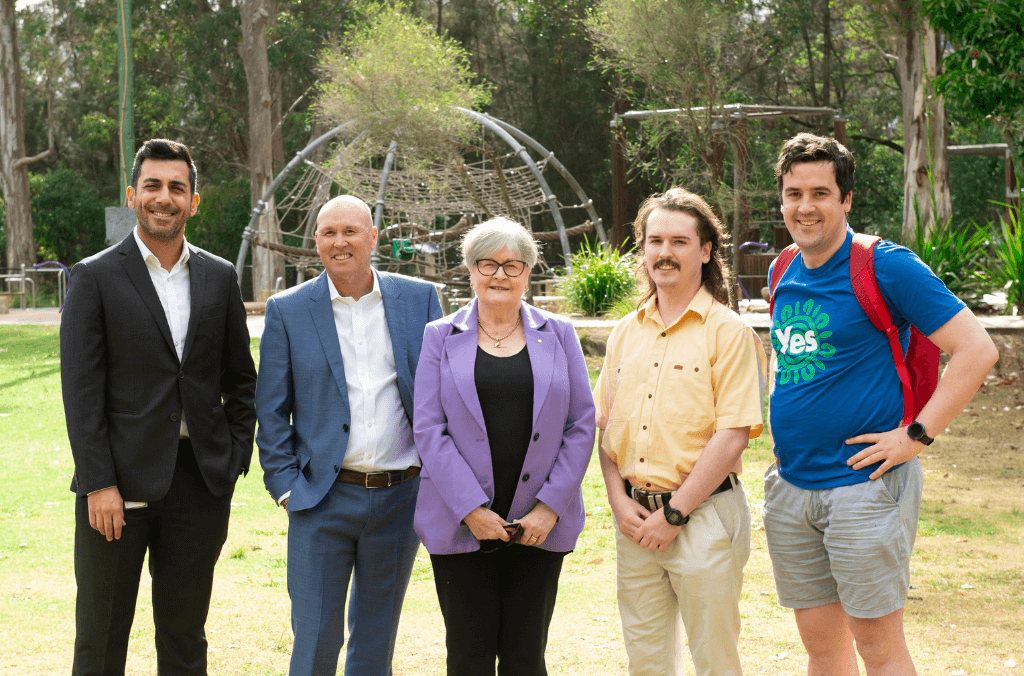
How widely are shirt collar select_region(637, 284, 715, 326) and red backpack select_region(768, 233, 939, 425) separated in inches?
16.6

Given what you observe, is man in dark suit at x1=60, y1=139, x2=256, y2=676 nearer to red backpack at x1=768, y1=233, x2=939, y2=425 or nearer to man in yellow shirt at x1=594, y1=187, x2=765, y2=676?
man in yellow shirt at x1=594, y1=187, x2=765, y2=676

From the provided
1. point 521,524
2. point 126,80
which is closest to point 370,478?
point 521,524

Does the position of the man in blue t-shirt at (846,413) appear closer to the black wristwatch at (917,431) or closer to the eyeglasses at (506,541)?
the black wristwatch at (917,431)

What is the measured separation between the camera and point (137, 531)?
118 inches

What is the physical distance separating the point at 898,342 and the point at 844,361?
0.17m

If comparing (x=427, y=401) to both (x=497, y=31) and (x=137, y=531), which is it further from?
(x=497, y=31)

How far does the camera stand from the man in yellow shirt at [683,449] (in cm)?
271

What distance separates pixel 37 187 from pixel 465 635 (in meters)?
32.3

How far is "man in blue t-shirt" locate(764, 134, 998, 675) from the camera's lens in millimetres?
2645

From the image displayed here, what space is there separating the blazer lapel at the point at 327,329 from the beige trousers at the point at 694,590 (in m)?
1.02

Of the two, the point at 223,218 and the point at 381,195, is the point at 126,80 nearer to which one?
the point at 381,195

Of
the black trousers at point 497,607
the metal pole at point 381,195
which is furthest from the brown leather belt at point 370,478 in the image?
the metal pole at point 381,195

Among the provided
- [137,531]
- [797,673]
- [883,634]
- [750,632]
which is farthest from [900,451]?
[137,531]

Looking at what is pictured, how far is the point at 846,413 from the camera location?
2.70 metres
